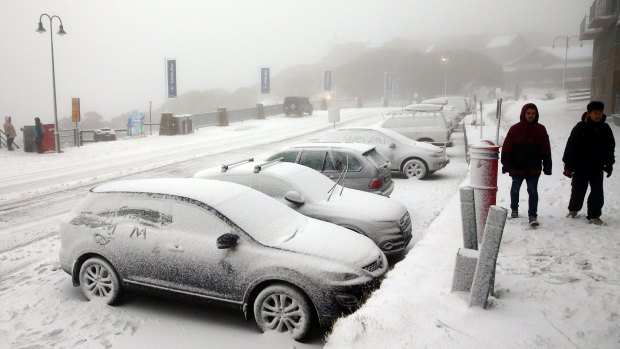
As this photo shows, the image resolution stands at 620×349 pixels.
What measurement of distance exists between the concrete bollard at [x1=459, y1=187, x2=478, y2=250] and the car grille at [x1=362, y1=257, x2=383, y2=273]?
1.09 meters

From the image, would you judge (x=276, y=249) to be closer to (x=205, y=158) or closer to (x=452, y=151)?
(x=205, y=158)

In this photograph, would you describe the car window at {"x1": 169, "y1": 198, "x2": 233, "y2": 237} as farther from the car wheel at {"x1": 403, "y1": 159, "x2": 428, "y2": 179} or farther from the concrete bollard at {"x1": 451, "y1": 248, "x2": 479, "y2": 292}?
the car wheel at {"x1": 403, "y1": 159, "x2": 428, "y2": 179}

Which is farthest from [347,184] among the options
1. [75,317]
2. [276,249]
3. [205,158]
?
[205,158]

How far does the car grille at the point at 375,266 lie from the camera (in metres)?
5.72

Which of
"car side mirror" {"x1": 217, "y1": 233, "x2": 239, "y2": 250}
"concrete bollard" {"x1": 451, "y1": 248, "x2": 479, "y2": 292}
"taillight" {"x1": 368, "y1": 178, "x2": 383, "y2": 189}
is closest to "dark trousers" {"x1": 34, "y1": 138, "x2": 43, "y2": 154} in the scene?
"taillight" {"x1": 368, "y1": 178, "x2": 383, "y2": 189}

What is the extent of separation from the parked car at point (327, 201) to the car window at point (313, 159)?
1705 mm

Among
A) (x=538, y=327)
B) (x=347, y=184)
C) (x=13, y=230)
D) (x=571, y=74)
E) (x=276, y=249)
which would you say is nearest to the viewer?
(x=538, y=327)

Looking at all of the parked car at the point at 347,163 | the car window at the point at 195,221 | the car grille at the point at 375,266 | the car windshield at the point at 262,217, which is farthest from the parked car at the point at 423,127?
the car window at the point at 195,221

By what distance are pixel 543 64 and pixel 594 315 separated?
104m

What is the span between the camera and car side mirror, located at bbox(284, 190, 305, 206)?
7.74 metres

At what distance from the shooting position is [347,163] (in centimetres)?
1052

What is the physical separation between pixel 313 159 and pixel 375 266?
5062 millimetres

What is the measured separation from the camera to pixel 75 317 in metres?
5.89

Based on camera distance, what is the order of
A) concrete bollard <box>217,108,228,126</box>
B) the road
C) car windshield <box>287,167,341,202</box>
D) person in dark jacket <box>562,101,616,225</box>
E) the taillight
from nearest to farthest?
the road < person in dark jacket <box>562,101,616,225</box> < car windshield <box>287,167,341,202</box> < the taillight < concrete bollard <box>217,108,228,126</box>
